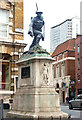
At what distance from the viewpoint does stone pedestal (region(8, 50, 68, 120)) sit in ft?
46.3

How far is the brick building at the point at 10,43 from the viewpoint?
80.6 ft

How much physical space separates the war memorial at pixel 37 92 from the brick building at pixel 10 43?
30.1 feet

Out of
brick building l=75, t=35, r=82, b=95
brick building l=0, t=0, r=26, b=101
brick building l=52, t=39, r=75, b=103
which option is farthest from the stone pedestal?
brick building l=52, t=39, r=75, b=103

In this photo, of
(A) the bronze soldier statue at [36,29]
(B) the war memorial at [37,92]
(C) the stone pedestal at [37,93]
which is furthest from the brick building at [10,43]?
(C) the stone pedestal at [37,93]

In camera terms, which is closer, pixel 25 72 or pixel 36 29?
pixel 25 72

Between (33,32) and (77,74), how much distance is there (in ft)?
144

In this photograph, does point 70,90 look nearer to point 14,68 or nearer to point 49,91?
→ point 14,68

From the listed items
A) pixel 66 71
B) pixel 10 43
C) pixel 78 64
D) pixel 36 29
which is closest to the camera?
pixel 36 29

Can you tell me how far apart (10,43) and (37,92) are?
36.6 ft

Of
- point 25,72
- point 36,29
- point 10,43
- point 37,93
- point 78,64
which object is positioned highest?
point 78,64

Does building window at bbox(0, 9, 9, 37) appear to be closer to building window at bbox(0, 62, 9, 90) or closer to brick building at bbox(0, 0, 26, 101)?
brick building at bbox(0, 0, 26, 101)

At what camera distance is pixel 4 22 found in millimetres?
25141

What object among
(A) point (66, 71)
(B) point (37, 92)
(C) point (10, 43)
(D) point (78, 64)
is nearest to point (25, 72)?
(B) point (37, 92)

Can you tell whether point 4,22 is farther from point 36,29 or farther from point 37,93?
point 37,93
